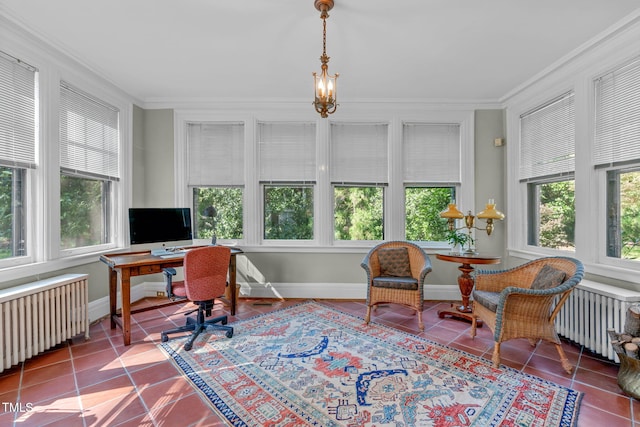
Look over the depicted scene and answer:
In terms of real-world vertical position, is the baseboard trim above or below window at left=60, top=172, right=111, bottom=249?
below

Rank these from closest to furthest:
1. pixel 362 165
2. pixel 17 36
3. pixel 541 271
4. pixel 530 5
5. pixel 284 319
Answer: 1. pixel 530 5
2. pixel 17 36
3. pixel 541 271
4. pixel 284 319
5. pixel 362 165

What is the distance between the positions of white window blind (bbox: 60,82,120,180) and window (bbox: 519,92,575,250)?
209 inches

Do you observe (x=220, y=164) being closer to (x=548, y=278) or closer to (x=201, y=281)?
(x=201, y=281)

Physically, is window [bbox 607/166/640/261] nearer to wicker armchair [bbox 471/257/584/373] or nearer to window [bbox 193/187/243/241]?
wicker armchair [bbox 471/257/584/373]

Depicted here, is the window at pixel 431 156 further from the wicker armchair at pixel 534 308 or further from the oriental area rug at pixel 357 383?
the oriental area rug at pixel 357 383

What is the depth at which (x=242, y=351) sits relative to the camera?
8.79ft

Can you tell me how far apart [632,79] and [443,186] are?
2.08 meters

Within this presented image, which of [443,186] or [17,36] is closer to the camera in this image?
[17,36]

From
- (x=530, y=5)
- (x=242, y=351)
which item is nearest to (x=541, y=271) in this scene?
(x=530, y=5)

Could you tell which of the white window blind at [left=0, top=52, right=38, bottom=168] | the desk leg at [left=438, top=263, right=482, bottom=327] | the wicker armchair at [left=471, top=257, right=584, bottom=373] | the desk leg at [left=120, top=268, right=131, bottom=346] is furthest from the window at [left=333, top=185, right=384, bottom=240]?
the white window blind at [left=0, top=52, right=38, bottom=168]

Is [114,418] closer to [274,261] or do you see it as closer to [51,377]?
[51,377]

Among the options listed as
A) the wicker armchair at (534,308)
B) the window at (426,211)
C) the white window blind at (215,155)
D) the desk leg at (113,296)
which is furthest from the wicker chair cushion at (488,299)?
the desk leg at (113,296)

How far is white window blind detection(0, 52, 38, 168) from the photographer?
2510 millimetres

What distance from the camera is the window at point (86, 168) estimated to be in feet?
10.3
